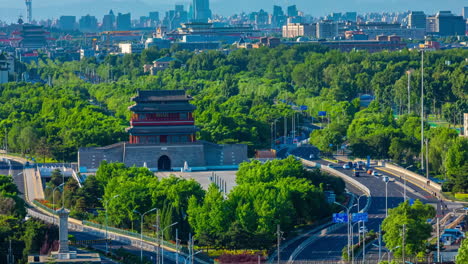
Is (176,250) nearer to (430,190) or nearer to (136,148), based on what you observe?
(430,190)

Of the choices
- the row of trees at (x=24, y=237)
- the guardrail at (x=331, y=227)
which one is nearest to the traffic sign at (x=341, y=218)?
the guardrail at (x=331, y=227)

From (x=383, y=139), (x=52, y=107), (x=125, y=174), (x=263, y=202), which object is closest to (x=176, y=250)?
(x=263, y=202)

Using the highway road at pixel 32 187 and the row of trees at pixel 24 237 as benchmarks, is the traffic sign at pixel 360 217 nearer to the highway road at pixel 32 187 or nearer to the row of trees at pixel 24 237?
the highway road at pixel 32 187

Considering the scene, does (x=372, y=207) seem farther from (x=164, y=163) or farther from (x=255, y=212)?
(x=164, y=163)

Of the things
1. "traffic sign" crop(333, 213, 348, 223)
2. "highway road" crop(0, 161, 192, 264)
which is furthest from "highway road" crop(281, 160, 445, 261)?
"highway road" crop(0, 161, 192, 264)

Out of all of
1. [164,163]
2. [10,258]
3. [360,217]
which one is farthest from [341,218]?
[164,163]

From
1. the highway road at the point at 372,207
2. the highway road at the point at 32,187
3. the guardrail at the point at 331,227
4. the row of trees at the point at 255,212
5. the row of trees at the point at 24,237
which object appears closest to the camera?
the row of trees at the point at 24,237
